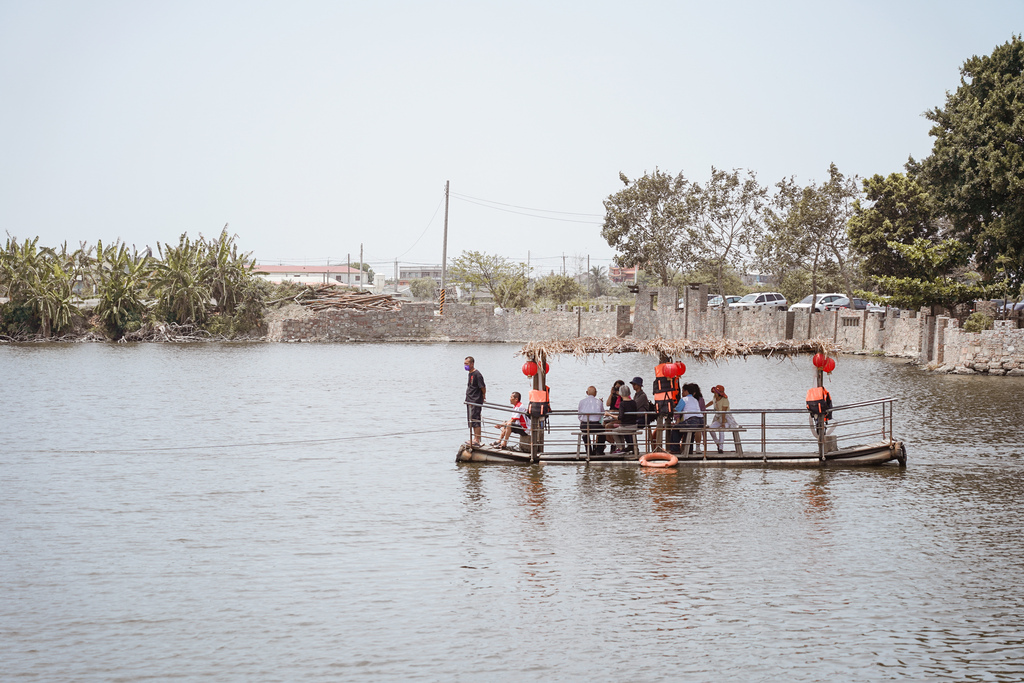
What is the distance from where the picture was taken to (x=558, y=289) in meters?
111

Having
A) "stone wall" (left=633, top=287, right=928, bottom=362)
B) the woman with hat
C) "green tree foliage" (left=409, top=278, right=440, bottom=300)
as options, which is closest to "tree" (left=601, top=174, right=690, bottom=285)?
"stone wall" (left=633, top=287, right=928, bottom=362)

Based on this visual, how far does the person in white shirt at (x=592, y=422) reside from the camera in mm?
21594

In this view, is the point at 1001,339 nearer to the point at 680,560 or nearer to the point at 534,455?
the point at 534,455

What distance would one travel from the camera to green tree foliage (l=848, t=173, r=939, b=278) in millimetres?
55094

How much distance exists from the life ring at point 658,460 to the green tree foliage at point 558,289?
8736 cm

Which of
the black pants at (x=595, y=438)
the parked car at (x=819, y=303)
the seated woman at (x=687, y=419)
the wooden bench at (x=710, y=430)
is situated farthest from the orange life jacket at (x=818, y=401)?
the parked car at (x=819, y=303)

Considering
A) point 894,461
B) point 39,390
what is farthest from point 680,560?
point 39,390

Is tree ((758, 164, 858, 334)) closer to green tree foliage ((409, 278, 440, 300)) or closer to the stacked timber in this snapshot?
the stacked timber

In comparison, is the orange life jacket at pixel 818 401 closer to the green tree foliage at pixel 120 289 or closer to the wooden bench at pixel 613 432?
the wooden bench at pixel 613 432

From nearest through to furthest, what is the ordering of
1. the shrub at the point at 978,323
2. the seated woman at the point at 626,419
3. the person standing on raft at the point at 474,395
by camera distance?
the seated woman at the point at 626,419
the person standing on raft at the point at 474,395
the shrub at the point at 978,323

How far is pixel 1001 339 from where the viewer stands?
4712 cm

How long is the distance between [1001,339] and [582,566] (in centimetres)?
3958

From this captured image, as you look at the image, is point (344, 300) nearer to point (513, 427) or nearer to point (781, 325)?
point (781, 325)

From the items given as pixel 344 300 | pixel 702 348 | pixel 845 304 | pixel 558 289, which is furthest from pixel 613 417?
pixel 558 289
